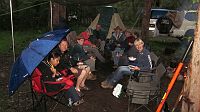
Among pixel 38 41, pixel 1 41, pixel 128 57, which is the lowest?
pixel 1 41

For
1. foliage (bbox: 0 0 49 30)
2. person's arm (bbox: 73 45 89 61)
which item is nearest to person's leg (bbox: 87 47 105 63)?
person's arm (bbox: 73 45 89 61)

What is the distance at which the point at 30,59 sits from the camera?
5.45 metres

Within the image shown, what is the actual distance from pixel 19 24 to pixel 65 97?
1159 centimetres

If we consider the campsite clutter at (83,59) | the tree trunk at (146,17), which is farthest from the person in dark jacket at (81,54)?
the tree trunk at (146,17)

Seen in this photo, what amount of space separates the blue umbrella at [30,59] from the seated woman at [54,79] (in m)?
0.30

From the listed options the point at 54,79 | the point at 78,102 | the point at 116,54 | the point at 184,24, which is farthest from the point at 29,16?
the point at 54,79

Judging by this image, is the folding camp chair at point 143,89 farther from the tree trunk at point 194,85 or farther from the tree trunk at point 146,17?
the tree trunk at point 146,17

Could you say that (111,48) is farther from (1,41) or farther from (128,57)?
(1,41)

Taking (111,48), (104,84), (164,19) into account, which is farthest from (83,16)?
(104,84)

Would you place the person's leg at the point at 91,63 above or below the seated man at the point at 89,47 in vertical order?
below

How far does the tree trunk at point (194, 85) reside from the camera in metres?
4.72

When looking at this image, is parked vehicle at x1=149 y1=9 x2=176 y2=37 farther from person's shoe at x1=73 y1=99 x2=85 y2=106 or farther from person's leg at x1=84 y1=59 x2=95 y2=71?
person's shoe at x1=73 y1=99 x2=85 y2=106

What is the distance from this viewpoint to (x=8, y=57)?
34.4 feet

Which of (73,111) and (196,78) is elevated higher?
(196,78)
